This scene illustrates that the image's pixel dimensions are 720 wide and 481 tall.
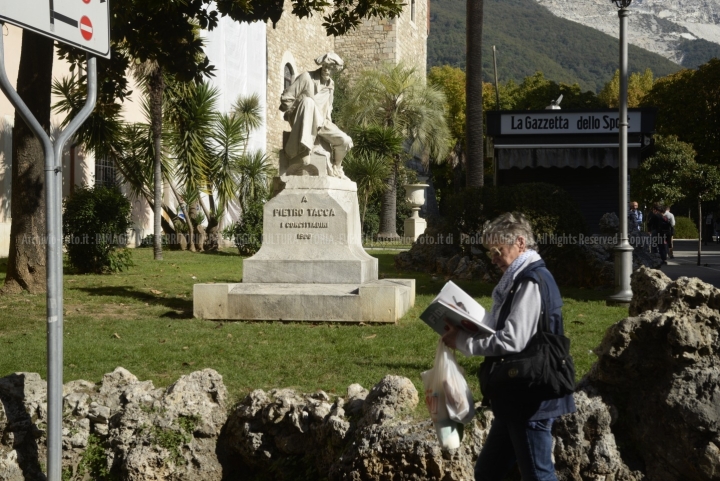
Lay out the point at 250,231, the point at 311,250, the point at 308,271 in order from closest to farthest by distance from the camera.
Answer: the point at 308,271, the point at 311,250, the point at 250,231

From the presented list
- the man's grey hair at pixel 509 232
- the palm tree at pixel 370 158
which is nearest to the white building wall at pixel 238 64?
the palm tree at pixel 370 158

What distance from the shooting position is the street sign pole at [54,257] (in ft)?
13.1

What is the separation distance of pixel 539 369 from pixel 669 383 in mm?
1124

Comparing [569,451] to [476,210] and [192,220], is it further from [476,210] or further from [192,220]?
[192,220]

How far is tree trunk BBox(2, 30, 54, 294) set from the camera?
1132cm

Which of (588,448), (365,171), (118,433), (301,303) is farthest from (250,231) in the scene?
(588,448)

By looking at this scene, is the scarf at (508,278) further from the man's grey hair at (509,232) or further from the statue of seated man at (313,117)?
the statue of seated man at (313,117)

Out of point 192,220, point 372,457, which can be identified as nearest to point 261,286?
point 372,457

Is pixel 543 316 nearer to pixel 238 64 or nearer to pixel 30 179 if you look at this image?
pixel 30 179

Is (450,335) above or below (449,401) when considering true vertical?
above

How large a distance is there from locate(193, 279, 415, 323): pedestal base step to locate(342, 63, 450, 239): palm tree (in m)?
28.1

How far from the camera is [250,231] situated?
21.9 meters

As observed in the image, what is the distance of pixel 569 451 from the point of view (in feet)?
14.0

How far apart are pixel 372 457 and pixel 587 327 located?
520 centimetres
